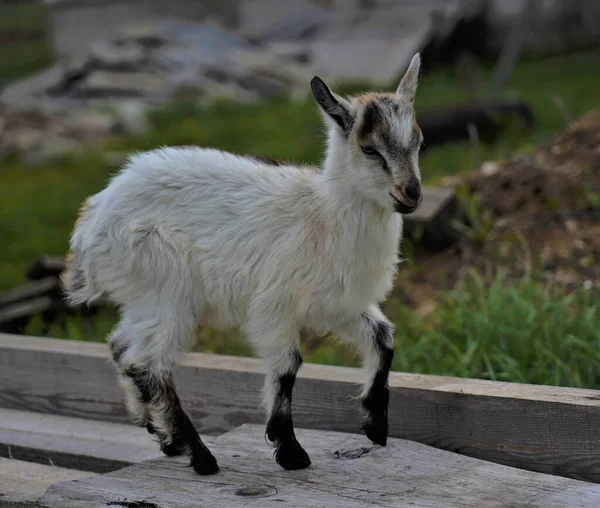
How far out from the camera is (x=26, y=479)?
3.61 meters

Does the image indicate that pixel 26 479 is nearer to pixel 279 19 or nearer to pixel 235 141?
pixel 235 141

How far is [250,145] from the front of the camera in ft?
35.1

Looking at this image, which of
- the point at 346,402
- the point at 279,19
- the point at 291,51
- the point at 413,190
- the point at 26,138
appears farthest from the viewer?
the point at 279,19

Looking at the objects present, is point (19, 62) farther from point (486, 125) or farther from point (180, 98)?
point (486, 125)

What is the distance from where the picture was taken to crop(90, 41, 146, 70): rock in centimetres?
1473

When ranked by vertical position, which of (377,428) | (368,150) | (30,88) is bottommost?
(377,428)

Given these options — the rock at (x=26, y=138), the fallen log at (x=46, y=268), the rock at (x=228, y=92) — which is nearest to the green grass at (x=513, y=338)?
the fallen log at (x=46, y=268)

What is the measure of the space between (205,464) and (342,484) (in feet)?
1.56

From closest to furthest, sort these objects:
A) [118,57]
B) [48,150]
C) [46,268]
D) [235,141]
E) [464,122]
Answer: [46,268]
[464,122]
[235,141]
[48,150]
[118,57]

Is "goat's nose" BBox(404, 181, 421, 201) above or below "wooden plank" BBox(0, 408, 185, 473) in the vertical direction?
above

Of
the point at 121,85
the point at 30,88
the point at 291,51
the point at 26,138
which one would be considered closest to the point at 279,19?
the point at 291,51

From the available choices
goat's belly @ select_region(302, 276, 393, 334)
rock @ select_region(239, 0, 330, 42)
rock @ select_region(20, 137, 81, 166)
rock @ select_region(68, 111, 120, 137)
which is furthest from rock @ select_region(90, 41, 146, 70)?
goat's belly @ select_region(302, 276, 393, 334)

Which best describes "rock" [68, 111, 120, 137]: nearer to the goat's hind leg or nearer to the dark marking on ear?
the goat's hind leg

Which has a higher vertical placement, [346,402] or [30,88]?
[30,88]
